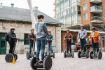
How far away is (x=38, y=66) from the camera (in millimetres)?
11047

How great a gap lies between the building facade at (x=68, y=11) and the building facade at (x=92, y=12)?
4.89 feet

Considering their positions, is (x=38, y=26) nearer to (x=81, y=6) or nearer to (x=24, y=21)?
(x=24, y=21)

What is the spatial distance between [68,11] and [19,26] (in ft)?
120

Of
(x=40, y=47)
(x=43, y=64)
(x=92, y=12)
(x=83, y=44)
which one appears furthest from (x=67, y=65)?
(x=92, y=12)

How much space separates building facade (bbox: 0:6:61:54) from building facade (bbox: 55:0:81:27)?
27272 mm

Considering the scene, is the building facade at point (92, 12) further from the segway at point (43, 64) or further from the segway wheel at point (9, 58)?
the segway at point (43, 64)

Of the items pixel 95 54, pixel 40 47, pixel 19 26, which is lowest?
pixel 95 54

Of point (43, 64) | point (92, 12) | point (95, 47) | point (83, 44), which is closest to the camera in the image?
point (43, 64)

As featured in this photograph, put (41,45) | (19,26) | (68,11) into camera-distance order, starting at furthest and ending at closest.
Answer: (68,11) < (19,26) < (41,45)

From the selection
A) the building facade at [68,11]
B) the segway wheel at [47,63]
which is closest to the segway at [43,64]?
the segway wheel at [47,63]

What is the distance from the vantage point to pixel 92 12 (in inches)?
2709

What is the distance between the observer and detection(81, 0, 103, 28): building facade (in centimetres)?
6712

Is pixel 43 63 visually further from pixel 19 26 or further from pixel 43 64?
pixel 19 26

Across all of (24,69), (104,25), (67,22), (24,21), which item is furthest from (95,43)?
(67,22)
